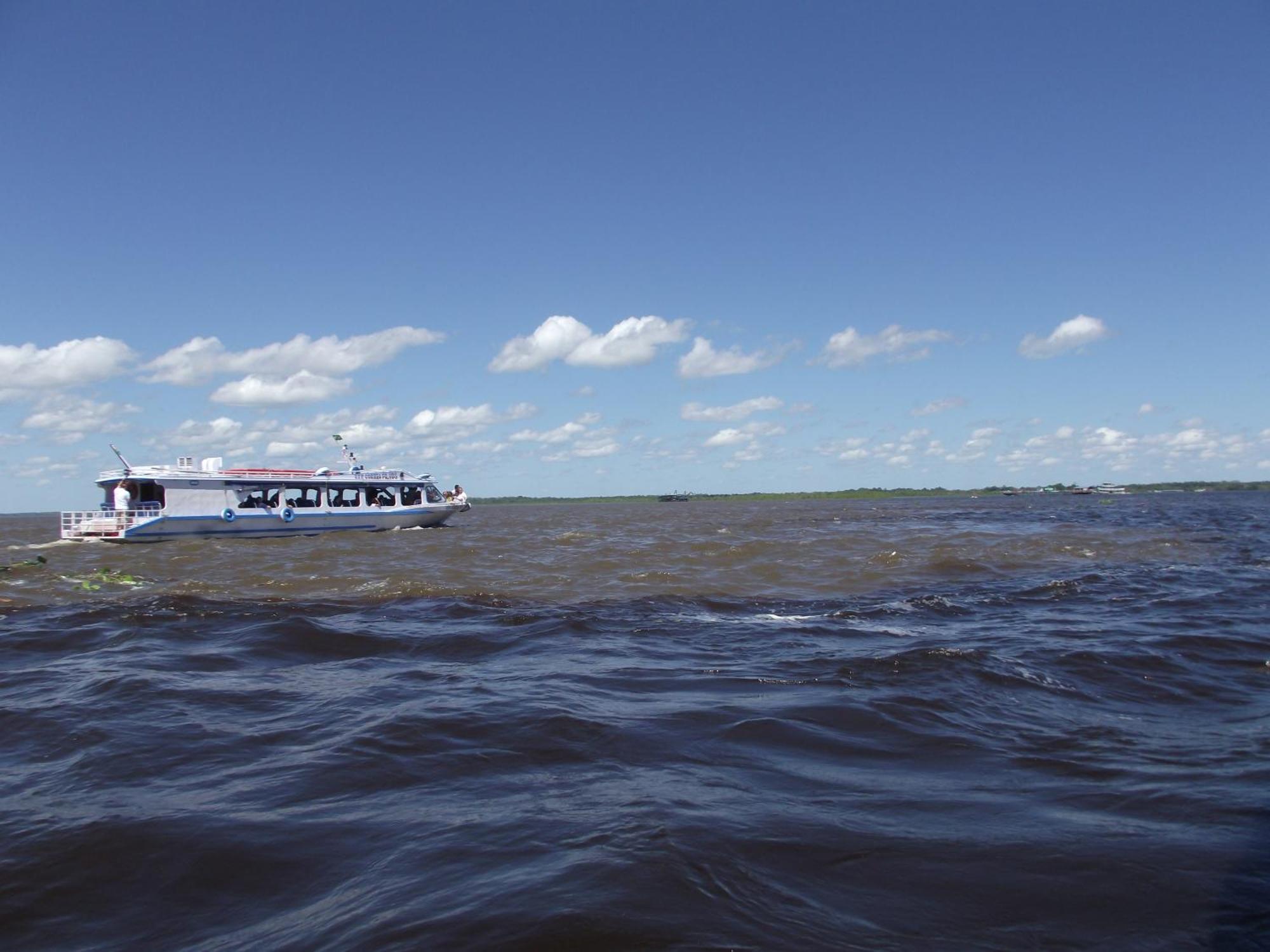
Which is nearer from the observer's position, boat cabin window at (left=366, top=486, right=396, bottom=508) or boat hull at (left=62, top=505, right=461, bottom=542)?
boat hull at (left=62, top=505, right=461, bottom=542)

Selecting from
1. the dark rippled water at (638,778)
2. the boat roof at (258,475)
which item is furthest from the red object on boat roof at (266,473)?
the dark rippled water at (638,778)

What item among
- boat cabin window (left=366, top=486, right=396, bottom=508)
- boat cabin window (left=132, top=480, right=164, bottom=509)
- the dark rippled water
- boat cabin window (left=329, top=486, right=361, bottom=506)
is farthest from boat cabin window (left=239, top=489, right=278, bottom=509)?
the dark rippled water

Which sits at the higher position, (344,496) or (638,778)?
(344,496)

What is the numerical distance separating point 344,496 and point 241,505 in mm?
5689

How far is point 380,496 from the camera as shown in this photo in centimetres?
4434

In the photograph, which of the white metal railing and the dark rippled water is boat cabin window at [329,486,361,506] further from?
the dark rippled water

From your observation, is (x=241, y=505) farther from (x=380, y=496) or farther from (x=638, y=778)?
(x=638, y=778)

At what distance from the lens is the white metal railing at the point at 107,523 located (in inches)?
1353

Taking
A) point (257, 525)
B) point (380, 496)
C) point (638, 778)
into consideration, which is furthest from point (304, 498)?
point (638, 778)

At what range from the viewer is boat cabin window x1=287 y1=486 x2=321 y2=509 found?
40.1 m

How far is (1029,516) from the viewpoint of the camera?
183ft

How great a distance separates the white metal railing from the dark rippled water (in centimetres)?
2432

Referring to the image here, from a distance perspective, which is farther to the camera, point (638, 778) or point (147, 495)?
point (147, 495)

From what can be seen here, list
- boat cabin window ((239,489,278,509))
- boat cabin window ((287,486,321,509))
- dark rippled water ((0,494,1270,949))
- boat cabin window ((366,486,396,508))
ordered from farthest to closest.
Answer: boat cabin window ((366,486,396,508)), boat cabin window ((287,486,321,509)), boat cabin window ((239,489,278,509)), dark rippled water ((0,494,1270,949))
